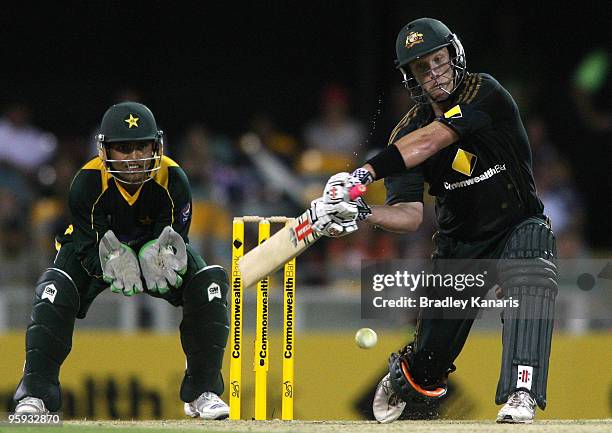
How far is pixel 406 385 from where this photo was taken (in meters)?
5.42

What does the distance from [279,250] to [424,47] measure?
1.03m

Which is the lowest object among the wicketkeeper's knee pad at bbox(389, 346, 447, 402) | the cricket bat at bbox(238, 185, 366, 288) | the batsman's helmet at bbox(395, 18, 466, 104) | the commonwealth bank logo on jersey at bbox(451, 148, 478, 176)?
the wicketkeeper's knee pad at bbox(389, 346, 447, 402)

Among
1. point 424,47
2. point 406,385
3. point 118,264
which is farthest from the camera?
point 406,385

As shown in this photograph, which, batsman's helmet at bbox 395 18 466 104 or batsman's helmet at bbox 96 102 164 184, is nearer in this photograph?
batsman's helmet at bbox 395 18 466 104

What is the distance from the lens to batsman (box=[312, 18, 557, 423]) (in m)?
4.78

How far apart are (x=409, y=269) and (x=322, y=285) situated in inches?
70.4

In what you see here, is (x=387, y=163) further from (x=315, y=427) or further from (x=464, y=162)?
(x=315, y=427)

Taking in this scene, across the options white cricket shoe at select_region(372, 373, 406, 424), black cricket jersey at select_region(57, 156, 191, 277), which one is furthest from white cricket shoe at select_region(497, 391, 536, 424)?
black cricket jersey at select_region(57, 156, 191, 277)

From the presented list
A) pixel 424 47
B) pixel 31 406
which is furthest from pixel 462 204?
pixel 31 406

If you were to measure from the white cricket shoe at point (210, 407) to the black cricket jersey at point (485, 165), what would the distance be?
4.25 feet

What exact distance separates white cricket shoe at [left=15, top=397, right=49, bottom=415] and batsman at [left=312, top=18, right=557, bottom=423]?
1.47 meters

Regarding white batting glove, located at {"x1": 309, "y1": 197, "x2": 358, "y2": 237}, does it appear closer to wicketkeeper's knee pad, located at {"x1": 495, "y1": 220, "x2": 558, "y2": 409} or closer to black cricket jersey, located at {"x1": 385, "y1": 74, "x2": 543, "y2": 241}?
black cricket jersey, located at {"x1": 385, "y1": 74, "x2": 543, "y2": 241}

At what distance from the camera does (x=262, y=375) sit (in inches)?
222

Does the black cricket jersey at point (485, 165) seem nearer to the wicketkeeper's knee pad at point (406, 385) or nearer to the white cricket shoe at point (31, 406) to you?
the wicketkeeper's knee pad at point (406, 385)
